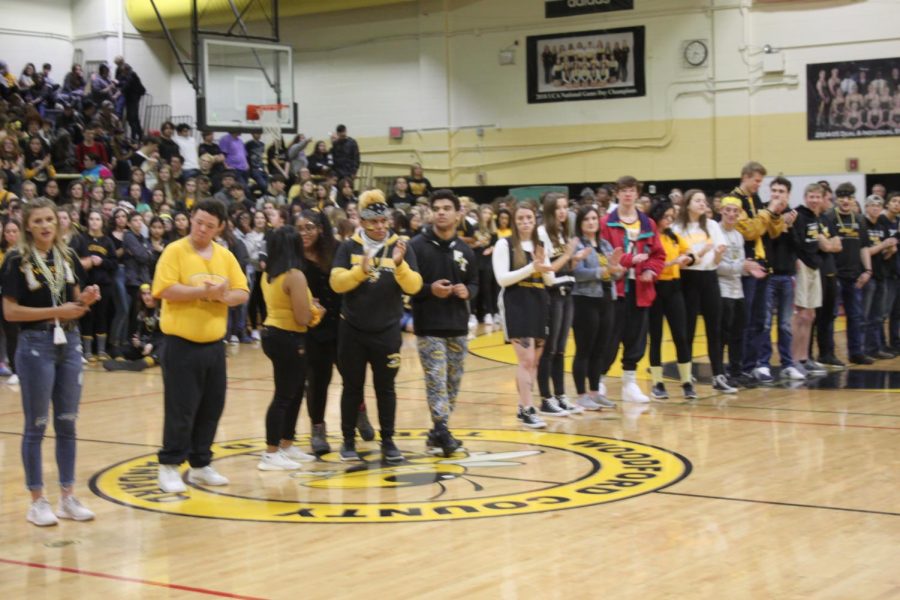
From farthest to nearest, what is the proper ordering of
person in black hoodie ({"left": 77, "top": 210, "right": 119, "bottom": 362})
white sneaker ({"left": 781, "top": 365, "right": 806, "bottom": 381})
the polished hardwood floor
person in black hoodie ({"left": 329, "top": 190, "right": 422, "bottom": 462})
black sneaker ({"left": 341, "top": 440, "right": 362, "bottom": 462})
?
person in black hoodie ({"left": 77, "top": 210, "right": 119, "bottom": 362})
white sneaker ({"left": 781, "top": 365, "right": 806, "bottom": 381})
black sneaker ({"left": 341, "top": 440, "right": 362, "bottom": 462})
person in black hoodie ({"left": 329, "top": 190, "right": 422, "bottom": 462})
the polished hardwood floor

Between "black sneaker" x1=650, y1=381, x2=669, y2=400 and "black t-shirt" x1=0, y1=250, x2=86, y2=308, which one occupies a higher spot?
"black t-shirt" x1=0, y1=250, x2=86, y2=308

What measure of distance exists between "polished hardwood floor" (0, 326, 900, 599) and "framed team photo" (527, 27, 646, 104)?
14.6 metres

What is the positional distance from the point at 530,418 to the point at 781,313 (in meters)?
3.66

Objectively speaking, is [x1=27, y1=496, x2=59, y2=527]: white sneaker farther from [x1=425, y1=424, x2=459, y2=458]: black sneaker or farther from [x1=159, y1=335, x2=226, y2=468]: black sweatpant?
[x1=425, y1=424, x2=459, y2=458]: black sneaker

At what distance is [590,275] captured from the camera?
10.2m

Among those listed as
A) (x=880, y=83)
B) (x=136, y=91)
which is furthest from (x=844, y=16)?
A: (x=136, y=91)

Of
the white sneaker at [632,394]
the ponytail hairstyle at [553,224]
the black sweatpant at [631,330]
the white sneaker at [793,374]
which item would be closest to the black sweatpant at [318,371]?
the ponytail hairstyle at [553,224]

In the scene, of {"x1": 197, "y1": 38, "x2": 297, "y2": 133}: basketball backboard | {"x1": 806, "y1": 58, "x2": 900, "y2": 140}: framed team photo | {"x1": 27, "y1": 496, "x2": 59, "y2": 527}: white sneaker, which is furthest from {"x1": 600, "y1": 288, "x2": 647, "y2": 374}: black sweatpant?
{"x1": 806, "y1": 58, "x2": 900, "y2": 140}: framed team photo

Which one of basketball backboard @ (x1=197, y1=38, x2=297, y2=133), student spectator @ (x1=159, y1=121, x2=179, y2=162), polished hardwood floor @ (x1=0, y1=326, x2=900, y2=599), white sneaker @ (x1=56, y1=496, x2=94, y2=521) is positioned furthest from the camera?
student spectator @ (x1=159, y1=121, x2=179, y2=162)

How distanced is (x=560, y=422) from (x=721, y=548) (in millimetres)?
3921

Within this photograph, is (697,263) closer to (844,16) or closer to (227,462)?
Answer: (227,462)

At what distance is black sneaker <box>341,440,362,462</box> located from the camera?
27.2ft

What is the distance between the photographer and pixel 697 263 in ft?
35.4

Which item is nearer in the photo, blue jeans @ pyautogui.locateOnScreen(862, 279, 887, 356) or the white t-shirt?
Answer: the white t-shirt
